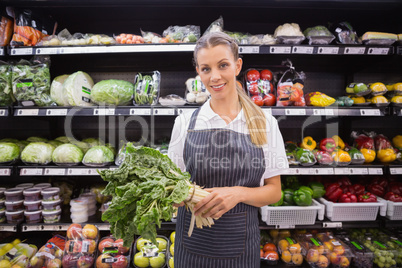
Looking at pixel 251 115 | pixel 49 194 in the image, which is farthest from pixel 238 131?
pixel 49 194

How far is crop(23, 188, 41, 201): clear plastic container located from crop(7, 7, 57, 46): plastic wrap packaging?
137 cm

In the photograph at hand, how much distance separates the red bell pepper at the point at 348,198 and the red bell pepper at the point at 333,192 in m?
0.03

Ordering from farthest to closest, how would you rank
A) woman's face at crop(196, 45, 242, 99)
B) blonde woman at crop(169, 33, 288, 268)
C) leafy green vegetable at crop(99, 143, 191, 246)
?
blonde woman at crop(169, 33, 288, 268) → woman's face at crop(196, 45, 242, 99) → leafy green vegetable at crop(99, 143, 191, 246)

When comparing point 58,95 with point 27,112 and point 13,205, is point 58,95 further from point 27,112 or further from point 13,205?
point 13,205

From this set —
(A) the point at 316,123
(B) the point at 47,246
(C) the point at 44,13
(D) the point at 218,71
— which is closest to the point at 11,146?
(B) the point at 47,246

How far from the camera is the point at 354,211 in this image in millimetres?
2104

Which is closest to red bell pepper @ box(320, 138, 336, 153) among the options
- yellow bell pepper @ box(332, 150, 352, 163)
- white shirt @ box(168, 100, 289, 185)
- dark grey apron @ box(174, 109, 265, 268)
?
yellow bell pepper @ box(332, 150, 352, 163)

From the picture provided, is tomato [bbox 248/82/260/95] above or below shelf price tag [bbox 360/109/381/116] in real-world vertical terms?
above

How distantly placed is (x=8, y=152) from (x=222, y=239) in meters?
2.16

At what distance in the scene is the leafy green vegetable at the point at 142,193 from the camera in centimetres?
83

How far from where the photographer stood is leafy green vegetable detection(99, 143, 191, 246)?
83cm

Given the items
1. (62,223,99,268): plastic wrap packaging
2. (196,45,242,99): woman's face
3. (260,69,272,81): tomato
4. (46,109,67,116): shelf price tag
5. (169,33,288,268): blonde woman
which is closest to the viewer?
(196,45,242,99): woman's face

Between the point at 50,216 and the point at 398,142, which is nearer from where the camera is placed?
the point at 50,216

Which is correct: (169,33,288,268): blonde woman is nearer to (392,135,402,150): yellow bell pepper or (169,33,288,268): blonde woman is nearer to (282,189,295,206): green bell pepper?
(282,189,295,206): green bell pepper
